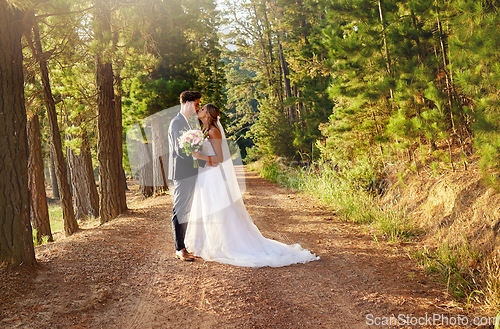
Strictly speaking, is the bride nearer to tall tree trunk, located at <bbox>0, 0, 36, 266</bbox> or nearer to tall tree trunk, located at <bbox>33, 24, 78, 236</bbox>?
tall tree trunk, located at <bbox>0, 0, 36, 266</bbox>

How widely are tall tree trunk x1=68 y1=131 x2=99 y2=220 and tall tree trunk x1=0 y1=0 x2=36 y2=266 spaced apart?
10.5m

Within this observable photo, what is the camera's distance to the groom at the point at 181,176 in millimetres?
5570

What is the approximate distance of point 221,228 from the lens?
588 centimetres

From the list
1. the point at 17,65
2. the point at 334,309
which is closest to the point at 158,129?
the point at 17,65

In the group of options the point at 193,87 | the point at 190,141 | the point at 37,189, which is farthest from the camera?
the point at 193,87

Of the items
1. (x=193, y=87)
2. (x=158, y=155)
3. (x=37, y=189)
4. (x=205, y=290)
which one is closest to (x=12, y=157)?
(x=205, y=290)

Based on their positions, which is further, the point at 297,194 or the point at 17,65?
the point at 297,194

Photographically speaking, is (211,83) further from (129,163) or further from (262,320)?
(262,320)

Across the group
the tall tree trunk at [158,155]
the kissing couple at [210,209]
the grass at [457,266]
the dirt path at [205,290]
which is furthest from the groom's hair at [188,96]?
the tall tree trunk at [158,155]

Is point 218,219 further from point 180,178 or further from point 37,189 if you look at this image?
point 37,189

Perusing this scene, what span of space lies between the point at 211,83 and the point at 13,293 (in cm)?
1564

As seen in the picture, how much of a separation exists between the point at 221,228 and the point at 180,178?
3.31 feet

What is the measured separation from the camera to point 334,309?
402 cm

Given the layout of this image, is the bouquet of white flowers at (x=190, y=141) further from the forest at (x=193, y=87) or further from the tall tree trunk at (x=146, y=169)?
the tall tree trunk at (x=146, y=169)
